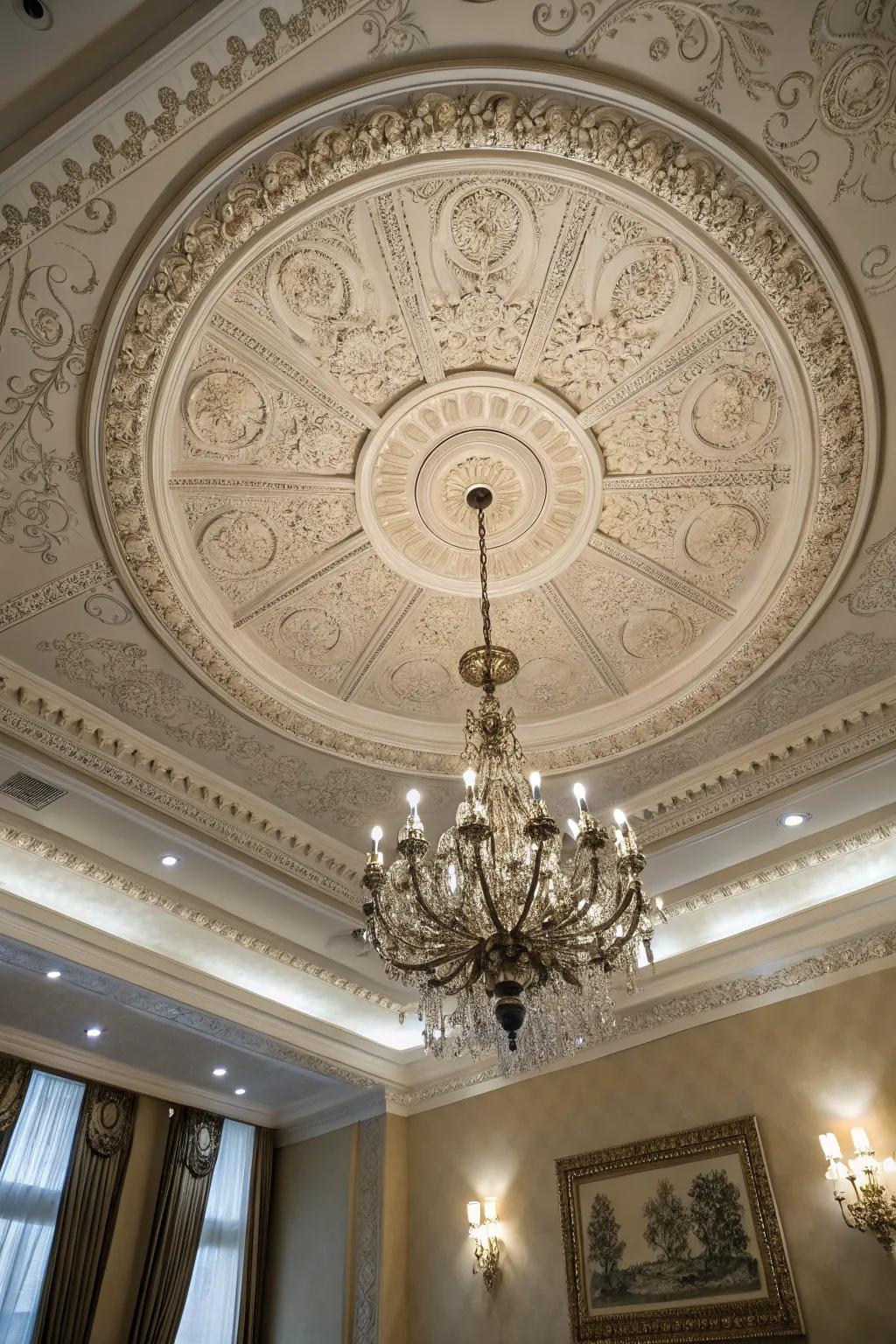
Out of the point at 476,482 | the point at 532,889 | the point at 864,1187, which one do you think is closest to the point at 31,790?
the point at 476,482

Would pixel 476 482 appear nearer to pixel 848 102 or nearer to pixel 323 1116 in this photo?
pixel 848 102

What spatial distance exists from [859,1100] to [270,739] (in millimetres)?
4165

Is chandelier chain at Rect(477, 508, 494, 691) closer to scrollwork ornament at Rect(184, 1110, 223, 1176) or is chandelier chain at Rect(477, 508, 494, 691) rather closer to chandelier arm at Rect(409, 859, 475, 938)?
chandelier arm at Rect(409, 859, 475, 938)

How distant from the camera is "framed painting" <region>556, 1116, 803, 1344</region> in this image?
17.1 ft

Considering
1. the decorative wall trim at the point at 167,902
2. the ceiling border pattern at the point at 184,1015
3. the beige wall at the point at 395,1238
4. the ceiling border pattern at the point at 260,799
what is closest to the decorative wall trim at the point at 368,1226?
the beige wall at the point at 395,1238

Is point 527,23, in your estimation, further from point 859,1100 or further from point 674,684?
point 859,1100

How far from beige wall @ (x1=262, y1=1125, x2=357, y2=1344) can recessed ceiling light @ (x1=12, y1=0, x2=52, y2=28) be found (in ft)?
26.7

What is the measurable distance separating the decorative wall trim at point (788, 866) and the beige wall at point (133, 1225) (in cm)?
511

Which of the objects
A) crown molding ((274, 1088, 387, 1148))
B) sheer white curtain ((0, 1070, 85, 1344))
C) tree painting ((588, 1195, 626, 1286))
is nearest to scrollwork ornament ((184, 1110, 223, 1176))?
crown molding ((274, 1088, 387, 1148))

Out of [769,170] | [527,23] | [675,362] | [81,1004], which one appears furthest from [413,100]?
[81,1004]

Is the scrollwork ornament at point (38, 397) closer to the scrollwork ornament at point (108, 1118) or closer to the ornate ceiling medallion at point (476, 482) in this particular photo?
the ornate ceiling medallion at point (476, 482)

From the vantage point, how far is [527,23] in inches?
110

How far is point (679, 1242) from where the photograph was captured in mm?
5594

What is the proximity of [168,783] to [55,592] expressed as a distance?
4.77ft
